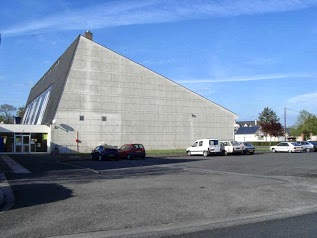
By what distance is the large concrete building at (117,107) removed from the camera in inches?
1634

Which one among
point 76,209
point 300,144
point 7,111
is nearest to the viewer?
point 76,209

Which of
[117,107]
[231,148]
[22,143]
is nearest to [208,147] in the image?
[231,148]

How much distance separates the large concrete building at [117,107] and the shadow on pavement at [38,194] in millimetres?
28174

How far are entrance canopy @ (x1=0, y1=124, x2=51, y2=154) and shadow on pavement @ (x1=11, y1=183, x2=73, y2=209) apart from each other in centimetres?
2930

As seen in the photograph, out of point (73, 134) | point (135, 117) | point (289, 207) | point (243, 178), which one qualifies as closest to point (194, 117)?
point (135, 117)

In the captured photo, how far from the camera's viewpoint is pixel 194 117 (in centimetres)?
4850

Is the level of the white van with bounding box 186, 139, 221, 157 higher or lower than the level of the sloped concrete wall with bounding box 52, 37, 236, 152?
lower

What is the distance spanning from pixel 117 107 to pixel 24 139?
1133cm

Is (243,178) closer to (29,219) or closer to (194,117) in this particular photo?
(29,219)

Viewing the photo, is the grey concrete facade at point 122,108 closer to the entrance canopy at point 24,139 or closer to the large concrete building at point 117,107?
the large concrete building at point 117,107

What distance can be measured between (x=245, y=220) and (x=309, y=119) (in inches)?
3923

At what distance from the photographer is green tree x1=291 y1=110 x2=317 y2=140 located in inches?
3819

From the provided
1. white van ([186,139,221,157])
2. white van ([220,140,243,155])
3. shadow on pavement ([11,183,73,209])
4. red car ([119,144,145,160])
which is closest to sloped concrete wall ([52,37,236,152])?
red car ([119,144,145,160])

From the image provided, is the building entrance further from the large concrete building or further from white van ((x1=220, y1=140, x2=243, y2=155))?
white van ((x1=220, y1=140, x2=243, y2=155))
